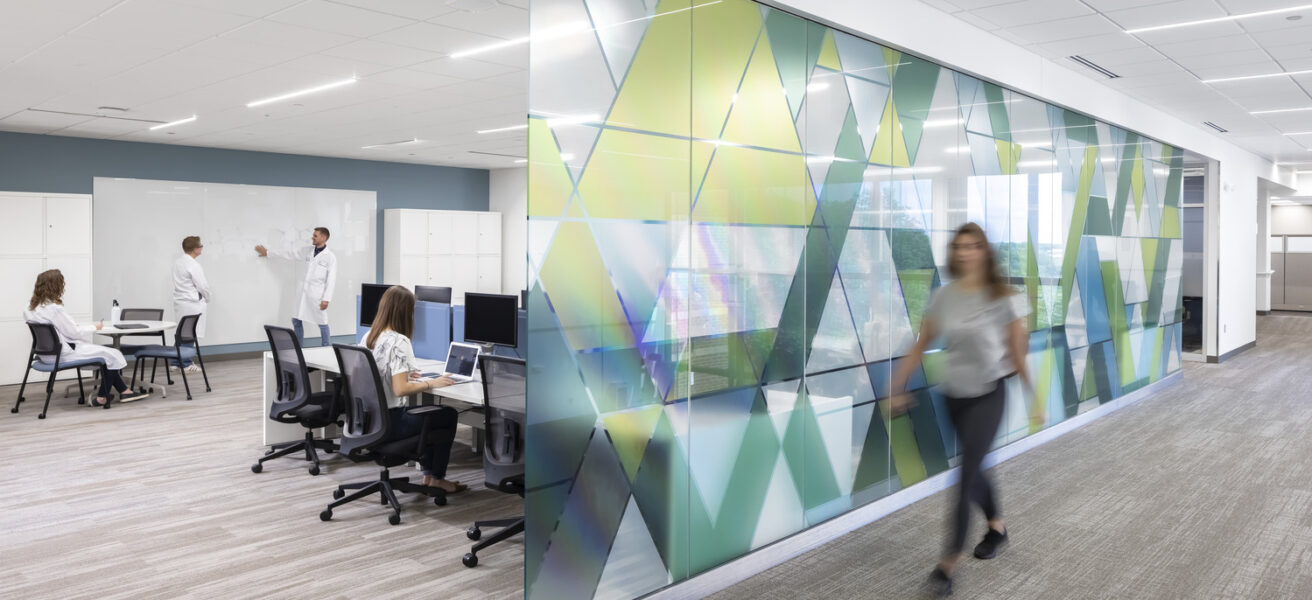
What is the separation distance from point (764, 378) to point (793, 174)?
0.91 m

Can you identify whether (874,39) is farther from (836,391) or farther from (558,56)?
(558,56)

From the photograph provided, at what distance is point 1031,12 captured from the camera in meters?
4.66

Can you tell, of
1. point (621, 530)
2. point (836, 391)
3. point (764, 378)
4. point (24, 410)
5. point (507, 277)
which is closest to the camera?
point (621, 530)

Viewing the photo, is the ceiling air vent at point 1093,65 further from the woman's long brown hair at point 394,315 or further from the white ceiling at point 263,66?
the woman's long brown hair at point 394,315

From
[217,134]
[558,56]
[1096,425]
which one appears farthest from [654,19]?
[217,134]

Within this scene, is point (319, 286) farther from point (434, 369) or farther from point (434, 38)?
point (434, 38)

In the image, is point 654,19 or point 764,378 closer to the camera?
point 654,19

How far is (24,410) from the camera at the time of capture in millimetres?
7266

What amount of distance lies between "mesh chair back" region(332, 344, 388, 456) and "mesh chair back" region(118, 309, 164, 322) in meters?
5.13

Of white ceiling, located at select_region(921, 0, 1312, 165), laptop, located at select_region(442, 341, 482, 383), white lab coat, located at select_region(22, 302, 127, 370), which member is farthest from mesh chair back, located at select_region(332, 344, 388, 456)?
white lab coat, located at select_region(22, 302, 127, 370)

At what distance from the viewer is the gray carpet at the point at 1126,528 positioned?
3492 millimetres

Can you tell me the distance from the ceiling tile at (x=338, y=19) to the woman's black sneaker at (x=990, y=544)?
3790 mm

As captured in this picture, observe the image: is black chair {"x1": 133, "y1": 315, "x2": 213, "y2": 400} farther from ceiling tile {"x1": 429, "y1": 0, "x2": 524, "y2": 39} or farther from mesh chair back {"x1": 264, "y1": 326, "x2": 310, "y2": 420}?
ceiling tile {"x1": 429, "y1": 0, "x2": 524, "y2": 39}

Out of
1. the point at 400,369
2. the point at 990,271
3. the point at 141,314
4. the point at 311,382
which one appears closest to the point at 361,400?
the point at 400,369
